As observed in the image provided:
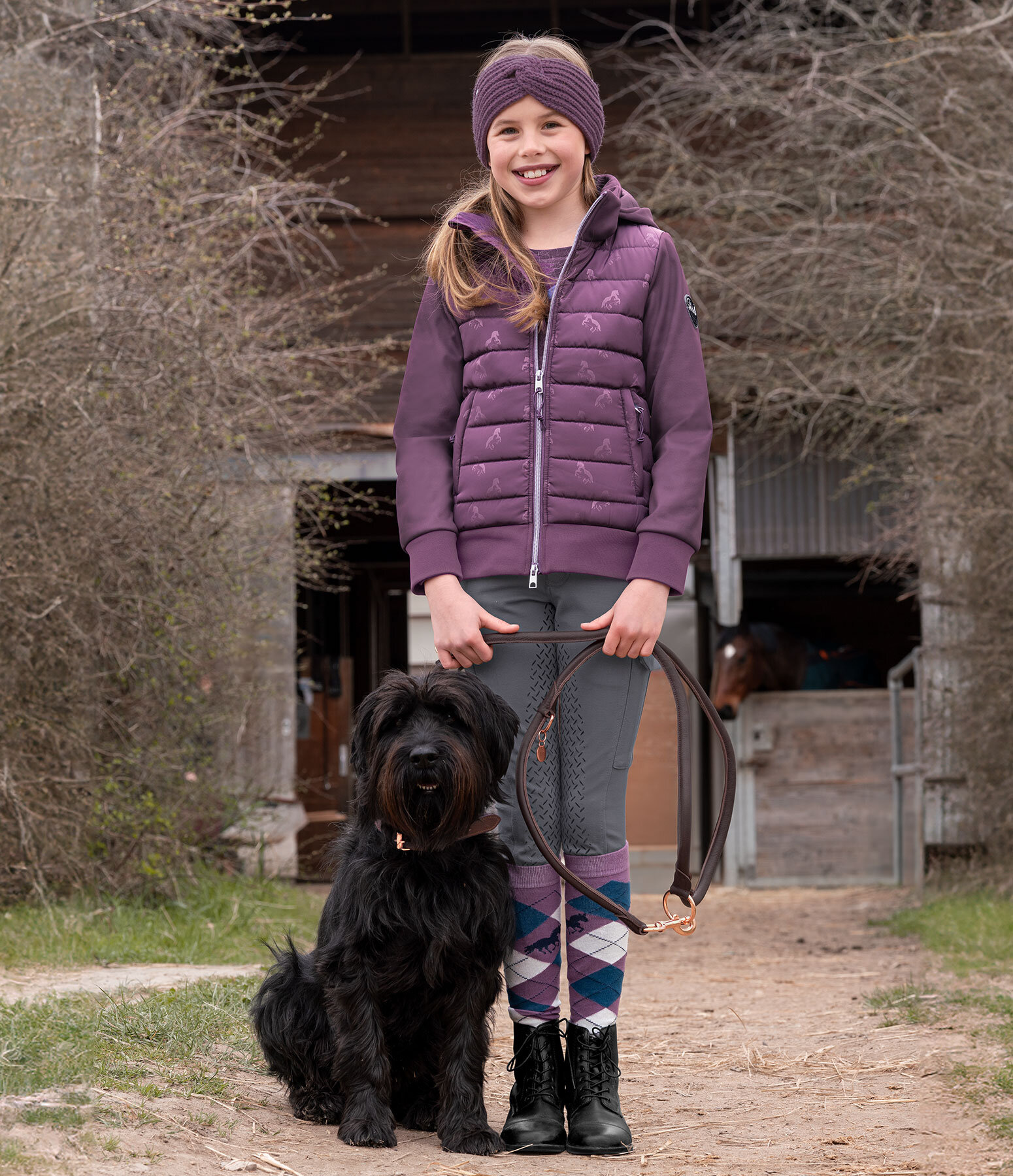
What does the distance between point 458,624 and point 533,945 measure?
0.64 meters

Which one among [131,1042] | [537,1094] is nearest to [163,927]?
[131,1042]

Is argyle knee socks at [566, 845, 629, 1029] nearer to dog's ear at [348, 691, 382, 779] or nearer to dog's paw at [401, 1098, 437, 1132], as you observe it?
dog's paw at [401, 1098, 437, 1132]

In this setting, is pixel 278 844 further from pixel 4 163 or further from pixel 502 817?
pixel 502 817

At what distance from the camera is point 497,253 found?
290 cm

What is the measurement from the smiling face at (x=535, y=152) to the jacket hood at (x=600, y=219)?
8 cm

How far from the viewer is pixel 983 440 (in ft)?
22.1

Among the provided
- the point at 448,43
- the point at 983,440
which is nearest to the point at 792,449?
the point at 983,440

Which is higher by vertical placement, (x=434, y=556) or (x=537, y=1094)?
(x=434, y=556)

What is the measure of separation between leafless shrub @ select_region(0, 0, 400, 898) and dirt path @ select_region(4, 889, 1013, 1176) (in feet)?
7.14

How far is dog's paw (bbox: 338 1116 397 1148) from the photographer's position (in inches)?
102

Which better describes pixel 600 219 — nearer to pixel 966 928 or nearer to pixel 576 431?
pixel 576 431

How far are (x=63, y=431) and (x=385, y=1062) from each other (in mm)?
3456

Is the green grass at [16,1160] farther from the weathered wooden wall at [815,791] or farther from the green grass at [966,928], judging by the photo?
the weathered wooden wall at [815,791]

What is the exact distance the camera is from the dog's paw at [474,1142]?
2.57 meters
